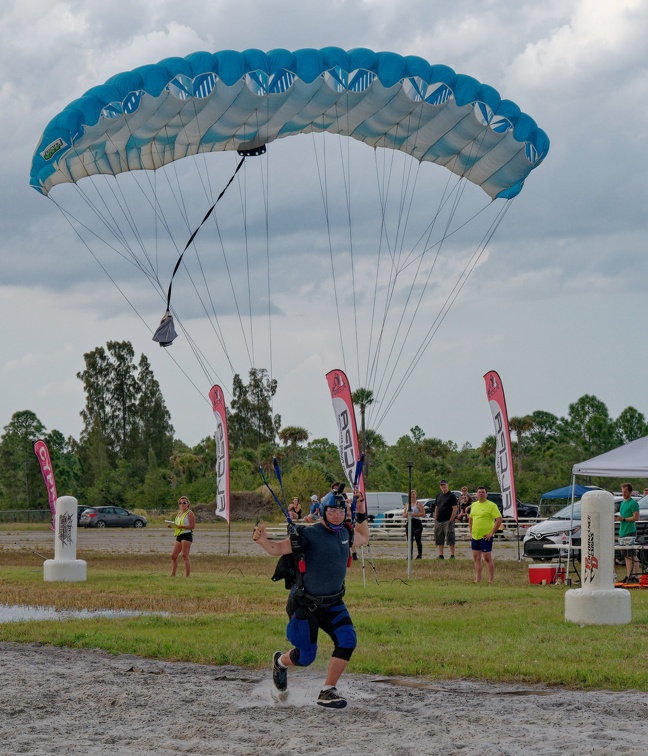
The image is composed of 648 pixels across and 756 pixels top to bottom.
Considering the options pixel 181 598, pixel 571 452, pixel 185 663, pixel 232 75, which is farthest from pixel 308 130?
pixel 571 452

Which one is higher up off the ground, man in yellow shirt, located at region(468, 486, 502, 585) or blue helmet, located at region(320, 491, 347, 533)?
blue helmet, located at region(320, 491, 347, 533)

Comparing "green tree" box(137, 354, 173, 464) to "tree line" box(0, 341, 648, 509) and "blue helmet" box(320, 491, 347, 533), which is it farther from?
"blue helmet" box(320, 491, 347, 533)

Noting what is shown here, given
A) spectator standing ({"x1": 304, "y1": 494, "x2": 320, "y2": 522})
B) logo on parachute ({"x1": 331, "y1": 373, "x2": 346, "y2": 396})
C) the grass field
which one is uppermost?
logo on parachute ({"x1": 331, "y1": 373, "x2": 346, "y2": 396})

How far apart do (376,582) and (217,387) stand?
834 centimetres

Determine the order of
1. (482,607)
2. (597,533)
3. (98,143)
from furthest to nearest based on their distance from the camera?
(98,143)
(482,607)
(597,533)

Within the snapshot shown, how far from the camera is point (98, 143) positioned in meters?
14.7

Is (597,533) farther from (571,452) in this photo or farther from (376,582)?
(571,452)

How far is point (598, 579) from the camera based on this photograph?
1178 cm

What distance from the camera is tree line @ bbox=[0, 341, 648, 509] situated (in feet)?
203

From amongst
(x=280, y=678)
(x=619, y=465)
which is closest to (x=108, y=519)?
(x=619, y=465)

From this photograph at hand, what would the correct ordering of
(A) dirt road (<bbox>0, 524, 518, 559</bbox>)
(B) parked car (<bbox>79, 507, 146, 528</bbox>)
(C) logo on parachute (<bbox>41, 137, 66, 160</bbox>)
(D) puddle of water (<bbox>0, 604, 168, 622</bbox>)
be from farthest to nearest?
1. (B) parked car (<bbox>79, 507, 146, 528</bbox>)
2. (A) dirt road (<bbox>0, 524, 518, 559</bbox>)
3. (C) logo on parachute (<bbox>41, 137, 66, 160</bbox>)
4. (D) puddle of water (<bbox>0, 604, 168, 622</bbox>)

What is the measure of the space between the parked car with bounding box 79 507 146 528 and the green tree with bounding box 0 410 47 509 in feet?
53.9

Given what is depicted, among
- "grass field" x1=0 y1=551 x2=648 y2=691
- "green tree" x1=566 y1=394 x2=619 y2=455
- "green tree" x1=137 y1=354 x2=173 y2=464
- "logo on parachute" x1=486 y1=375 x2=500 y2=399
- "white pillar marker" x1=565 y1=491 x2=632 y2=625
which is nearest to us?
"grass field" x1=0 y1=551 x2=648 y2=691

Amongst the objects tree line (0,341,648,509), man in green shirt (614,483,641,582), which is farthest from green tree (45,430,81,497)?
man in green shirt (614,483,641,582)
